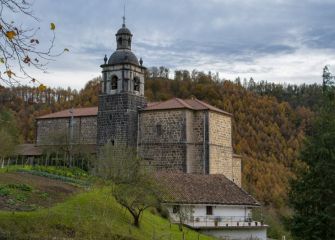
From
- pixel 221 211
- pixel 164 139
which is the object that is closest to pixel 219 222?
pixel 221 211

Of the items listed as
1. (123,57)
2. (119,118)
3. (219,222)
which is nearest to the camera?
(219,222)

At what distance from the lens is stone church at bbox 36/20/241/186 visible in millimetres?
41219

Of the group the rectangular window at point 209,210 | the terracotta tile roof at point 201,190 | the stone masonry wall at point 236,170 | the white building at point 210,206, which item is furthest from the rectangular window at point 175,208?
the stone masonry wall at point 236,170

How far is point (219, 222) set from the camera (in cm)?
3338

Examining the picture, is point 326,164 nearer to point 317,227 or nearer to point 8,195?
point 317,227

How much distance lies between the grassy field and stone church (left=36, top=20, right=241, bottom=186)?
11148 mm

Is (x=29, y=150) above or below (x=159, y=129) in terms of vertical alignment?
below

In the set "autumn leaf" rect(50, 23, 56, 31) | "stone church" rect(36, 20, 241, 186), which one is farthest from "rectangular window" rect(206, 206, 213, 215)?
"autumn leaf" rect(50, 23, 56, 31)

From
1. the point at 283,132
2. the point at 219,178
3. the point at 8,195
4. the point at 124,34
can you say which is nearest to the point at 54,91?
the point at 283,132

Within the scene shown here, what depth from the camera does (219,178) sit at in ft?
124

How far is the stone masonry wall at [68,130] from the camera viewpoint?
157 ft

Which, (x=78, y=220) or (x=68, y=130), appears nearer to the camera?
(x=78, y=220)

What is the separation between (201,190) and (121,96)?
40.9ft

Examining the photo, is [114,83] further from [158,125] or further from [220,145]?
[220,145]
